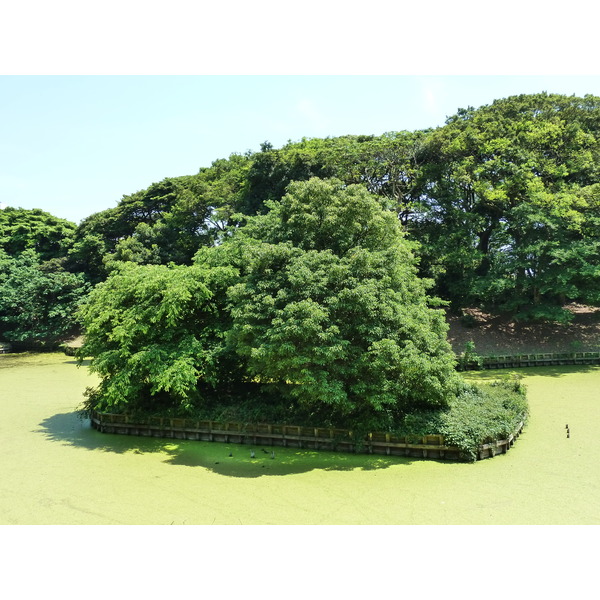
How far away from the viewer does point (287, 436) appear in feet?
42.1

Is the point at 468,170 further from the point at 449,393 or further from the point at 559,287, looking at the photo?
the point at 449,393

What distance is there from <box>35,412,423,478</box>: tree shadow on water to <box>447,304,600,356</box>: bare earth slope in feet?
55.4

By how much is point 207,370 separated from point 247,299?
2.83 m

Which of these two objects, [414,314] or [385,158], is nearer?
[414,314]

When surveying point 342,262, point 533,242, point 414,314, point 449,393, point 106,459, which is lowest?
point 106,459

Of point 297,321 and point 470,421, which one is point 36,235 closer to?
point 297,321

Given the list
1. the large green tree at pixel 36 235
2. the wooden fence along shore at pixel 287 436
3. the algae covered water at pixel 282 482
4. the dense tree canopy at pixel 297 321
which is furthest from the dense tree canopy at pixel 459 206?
the algae covered water at pixel 282 482

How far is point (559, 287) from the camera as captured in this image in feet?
75.2

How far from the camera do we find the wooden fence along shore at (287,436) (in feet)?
37.8

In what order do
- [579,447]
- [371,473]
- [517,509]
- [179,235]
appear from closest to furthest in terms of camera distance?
[517,509] < [371,473] < [579,447] < [179,235]

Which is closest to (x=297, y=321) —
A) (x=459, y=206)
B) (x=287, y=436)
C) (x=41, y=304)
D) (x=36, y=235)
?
(x=287, y=436)

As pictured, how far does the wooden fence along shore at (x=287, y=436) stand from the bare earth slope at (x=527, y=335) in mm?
14296

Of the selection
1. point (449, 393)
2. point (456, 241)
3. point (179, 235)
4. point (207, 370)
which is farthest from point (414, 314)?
point (179, 235)

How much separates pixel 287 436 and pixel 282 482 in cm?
255
